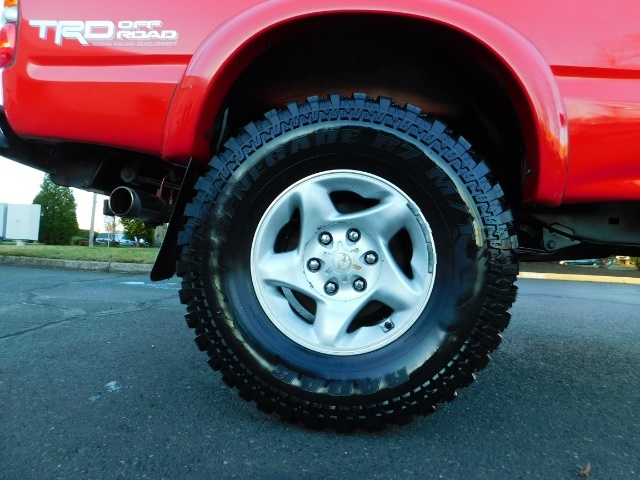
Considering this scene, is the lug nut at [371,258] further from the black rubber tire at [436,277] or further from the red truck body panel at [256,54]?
the red truck body panel at [256,54]

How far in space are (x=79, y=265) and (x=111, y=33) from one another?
6688mm

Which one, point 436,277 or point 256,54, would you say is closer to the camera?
point 436,277

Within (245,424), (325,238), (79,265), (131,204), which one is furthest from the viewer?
(79,265)

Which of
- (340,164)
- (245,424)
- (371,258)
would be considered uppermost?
(340,164)

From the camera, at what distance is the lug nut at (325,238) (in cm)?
139

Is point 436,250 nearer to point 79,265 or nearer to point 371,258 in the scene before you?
point 371,258

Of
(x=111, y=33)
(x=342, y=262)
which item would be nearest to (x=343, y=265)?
(x=342, y=262)

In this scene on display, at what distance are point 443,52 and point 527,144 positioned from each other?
0.43 meters

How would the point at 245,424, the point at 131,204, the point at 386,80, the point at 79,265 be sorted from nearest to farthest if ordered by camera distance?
the point at 245,424 → the point at 131,204 → the point at 386,80 → the point at 79,265

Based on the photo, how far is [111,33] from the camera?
1453 millimetres

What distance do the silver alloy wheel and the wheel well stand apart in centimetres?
45

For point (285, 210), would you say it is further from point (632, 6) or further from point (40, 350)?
point (40, 350)

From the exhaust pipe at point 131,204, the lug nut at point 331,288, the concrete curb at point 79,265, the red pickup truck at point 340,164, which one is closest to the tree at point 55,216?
the concrete curb at point 79,265

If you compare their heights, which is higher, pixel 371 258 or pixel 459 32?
pixel 459 32
